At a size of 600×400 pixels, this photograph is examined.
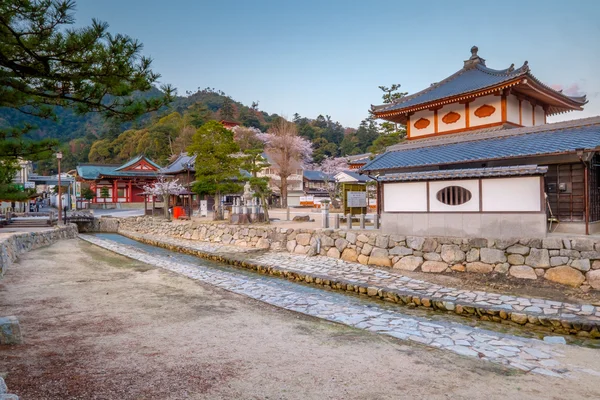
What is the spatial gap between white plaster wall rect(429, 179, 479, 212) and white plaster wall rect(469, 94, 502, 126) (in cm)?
508

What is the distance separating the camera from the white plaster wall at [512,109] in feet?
48.4

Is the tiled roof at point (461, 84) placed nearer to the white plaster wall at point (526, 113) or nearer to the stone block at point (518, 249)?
the white plaster wall at point (526, 113)

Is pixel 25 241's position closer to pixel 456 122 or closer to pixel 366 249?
pixel 366 249

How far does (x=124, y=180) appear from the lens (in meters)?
44.5

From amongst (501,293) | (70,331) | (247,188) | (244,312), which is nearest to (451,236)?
(501,293)

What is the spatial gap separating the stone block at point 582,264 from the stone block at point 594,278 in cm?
13

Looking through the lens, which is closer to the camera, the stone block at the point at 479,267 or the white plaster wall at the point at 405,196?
the stone block at the point at 479,267

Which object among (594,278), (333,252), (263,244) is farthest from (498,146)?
(263,244)

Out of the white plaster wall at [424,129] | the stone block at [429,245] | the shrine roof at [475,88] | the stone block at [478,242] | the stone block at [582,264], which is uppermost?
the shrine roof at [475,88]

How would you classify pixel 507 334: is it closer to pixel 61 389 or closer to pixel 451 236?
pixel 451 236

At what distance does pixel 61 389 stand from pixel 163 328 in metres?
2.30

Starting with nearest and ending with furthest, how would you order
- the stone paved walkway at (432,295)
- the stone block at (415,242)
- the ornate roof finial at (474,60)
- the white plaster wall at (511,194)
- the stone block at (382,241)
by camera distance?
1. the stone paved walkway at (432,295)
2. the white plaster wall at (511,194)
3. the stone block at (415,242)
4. the stone block at (382,241)
5. the ornate roof finial at (474,60)

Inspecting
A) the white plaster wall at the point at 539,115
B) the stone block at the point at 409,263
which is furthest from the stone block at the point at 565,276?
the white plaster wall at the point at 539,115

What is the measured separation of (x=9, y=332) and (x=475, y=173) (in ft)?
37.2
